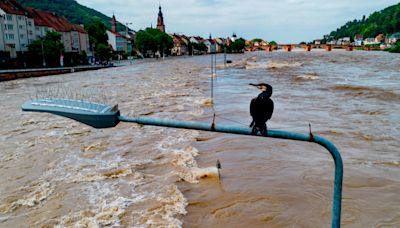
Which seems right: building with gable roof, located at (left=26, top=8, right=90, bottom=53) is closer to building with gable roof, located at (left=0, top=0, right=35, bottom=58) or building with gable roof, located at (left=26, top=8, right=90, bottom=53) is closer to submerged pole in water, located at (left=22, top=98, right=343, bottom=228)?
building with gable roof, located at (left=0, top=0, right=35, bottom=58)

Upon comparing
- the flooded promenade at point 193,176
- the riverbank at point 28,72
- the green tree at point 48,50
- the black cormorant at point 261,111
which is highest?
the green tree at point 48,50

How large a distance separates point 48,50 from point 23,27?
41.0 feet

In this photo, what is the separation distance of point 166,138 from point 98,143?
2.87 m

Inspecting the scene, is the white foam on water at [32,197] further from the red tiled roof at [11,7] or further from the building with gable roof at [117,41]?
the building with gable roof at [117,41]

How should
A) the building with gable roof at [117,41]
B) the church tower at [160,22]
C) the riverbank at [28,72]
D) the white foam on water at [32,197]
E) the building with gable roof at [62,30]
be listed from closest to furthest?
the white foam on water at [32,197], the riverbank at [28,72], the building with gable roof at [62,30], the building with gable roof at [117,41], the church tower at [160,22]

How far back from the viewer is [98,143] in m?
14.1

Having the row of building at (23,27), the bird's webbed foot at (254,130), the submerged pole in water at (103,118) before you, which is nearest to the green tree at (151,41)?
the row of building at (23,27)

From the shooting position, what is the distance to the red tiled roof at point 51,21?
267ft

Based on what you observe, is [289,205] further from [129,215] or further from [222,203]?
[129,215]

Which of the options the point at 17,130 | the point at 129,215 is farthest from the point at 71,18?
the point at 129,215

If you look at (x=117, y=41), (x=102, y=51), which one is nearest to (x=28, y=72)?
(x=102, y=51)

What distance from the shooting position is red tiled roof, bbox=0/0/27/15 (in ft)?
219

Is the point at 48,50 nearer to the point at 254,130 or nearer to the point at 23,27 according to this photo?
the point at 23,27

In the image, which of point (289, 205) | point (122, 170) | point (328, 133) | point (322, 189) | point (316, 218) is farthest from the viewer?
point (328, 133)
